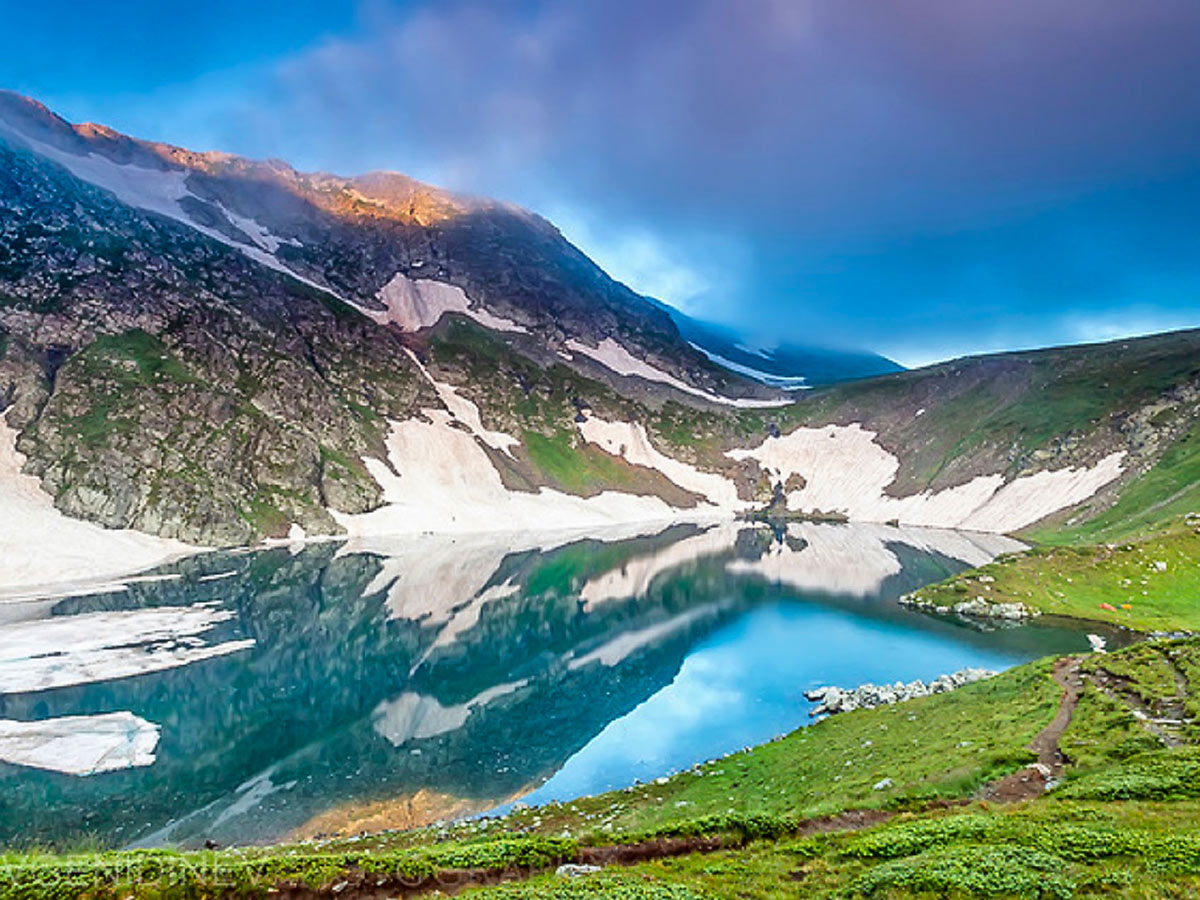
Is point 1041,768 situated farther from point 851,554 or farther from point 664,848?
point 851,554

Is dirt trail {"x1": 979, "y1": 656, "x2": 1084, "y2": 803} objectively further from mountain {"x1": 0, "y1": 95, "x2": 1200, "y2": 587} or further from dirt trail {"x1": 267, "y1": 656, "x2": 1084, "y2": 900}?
mountain {"x1": 0, "y1": 95, "x2": 1200, "y2": 587}

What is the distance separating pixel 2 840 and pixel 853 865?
34432 millimetres

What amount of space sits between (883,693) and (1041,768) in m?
21.2

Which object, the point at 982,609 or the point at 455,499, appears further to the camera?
the point at 455,499

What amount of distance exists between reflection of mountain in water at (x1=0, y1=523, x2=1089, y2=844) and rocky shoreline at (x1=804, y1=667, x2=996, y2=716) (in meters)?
8.10

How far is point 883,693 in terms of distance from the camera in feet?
145

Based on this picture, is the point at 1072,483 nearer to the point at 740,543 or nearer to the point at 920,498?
the point at 920,498

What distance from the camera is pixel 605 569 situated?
105m

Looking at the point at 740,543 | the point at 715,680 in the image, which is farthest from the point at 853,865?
the point at 740,543

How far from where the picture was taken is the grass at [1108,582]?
6062 cm

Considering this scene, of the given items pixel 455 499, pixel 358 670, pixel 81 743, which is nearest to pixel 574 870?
pixel 81 743

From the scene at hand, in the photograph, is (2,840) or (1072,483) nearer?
(2,840)

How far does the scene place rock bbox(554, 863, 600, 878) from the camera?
1625 cm

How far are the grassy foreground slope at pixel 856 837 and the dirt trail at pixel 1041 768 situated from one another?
0.37ft
